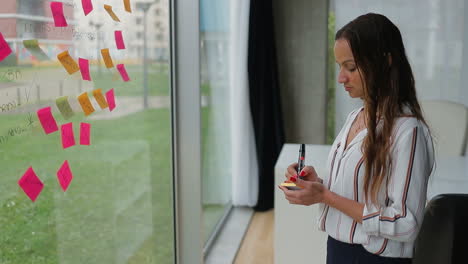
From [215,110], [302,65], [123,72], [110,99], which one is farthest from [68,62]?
[302,65]

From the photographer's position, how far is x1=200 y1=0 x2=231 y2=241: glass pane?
3363mm

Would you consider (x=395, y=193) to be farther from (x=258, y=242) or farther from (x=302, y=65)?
(x=302, y=65)

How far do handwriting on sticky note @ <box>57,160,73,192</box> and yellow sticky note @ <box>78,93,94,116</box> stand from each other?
19 cm

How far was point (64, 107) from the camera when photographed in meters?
1.46

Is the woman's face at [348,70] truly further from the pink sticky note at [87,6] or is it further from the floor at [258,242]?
the floor at [258,242]

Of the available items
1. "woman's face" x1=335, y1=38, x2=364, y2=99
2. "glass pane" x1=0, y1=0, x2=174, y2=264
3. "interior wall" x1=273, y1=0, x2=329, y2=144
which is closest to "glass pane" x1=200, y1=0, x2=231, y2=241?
"interior wall" x1=273, y1=0, x2=329, y2=144

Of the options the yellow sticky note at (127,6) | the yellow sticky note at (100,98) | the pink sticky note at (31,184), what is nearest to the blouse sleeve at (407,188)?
the pink sticky note at (31,184)

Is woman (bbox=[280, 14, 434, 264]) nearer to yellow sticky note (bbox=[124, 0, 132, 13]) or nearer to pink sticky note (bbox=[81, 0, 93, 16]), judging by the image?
pink sticky note (bbox=[81, 0, 93, 16])

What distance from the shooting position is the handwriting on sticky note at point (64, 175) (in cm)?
146

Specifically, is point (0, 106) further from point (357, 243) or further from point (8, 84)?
point (357, 243)

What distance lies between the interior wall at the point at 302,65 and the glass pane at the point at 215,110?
0.70 metres

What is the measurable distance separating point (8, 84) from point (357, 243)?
888 mm

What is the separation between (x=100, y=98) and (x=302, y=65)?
3.03 metres

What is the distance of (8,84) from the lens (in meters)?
1.18
